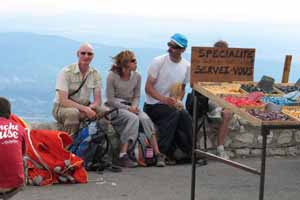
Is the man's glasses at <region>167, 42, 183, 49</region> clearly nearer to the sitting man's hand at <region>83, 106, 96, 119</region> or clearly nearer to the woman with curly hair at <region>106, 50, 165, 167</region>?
the woman with curly hair at <region>106, 50, 165, 167</region>

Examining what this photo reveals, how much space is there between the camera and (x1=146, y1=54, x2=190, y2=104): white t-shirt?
366 inches

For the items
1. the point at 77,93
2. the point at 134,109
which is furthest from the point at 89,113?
the point at 134,109

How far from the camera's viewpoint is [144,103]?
31.2 ft

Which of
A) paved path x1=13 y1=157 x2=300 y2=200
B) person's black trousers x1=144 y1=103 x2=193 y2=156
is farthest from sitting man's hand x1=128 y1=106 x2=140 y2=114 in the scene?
paved path x1=13 y1=157 x2=300 y2=200

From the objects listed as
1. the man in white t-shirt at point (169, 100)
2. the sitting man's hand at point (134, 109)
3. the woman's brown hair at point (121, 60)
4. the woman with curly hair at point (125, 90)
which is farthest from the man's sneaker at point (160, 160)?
the woman's brown hair at point (121, 60)

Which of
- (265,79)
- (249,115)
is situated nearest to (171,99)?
(265,79)

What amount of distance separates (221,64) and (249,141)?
3.61 metres

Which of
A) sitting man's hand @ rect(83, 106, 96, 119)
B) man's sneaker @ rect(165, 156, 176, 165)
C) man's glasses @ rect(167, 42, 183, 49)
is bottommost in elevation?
man's sneaker @ rect(165, 156, 176, 165)

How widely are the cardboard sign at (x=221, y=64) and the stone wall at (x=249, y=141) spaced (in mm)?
2998

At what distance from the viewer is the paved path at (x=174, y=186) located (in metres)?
7.39

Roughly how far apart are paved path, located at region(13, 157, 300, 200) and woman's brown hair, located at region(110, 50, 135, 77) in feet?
4.14

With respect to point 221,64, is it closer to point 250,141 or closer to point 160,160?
point 160,160

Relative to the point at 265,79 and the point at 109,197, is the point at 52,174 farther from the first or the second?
the point at 265,79

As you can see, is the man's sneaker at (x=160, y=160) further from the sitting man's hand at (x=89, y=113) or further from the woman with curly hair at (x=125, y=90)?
the sitting man's hand at (x=89, y=113)
